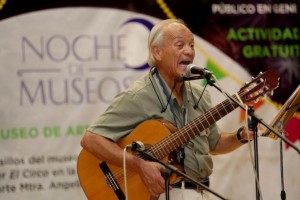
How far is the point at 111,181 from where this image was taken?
371cm

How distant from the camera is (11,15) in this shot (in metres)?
4.52

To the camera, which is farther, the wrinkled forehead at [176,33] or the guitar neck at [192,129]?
the wrinkled forehead at [176,33]

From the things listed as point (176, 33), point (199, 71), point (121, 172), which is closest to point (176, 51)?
point (176, 33)

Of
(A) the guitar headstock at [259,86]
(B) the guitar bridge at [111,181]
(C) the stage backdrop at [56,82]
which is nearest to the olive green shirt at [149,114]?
(B) the guitar bridge at [111,181]

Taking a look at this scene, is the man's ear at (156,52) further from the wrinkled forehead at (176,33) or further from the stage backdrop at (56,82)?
the stage backdrop at (56,82)

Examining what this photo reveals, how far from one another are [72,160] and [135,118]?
1133 mm

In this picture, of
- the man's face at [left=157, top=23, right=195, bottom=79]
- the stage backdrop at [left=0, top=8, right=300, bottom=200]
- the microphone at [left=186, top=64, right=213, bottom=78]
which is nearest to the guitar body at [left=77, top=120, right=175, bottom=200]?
the man's face at [left=157, top=23, right=195, bottom=79]

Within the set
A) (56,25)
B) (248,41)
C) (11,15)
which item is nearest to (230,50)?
(248,41)

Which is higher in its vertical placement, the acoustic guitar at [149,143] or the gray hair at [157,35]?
the gray hair at [157,35]

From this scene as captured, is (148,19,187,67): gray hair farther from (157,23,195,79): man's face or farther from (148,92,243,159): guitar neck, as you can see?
(148,92,243,159): guitar neck

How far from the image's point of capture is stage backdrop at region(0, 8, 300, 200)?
4.50 metres

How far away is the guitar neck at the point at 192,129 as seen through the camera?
3.54 m

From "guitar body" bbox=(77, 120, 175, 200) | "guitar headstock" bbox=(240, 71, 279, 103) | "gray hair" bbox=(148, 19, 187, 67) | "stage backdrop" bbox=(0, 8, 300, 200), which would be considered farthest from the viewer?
"stage backdrop" bbox=(0, 8, 300, 200)

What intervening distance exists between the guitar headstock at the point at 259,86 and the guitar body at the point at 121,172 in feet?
1.57
